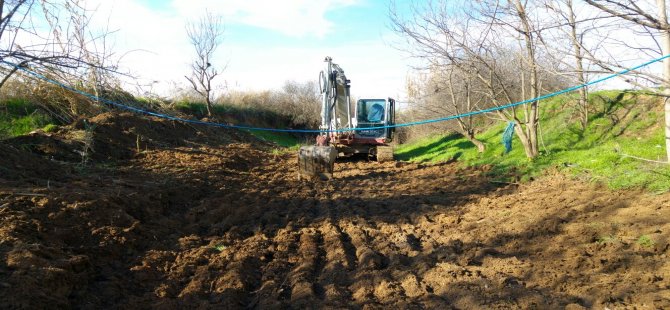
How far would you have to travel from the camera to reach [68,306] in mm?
4031

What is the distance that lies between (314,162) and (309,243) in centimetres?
651

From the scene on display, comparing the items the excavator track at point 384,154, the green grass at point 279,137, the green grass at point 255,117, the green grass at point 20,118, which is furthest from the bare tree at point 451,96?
the green grass at point 279,137

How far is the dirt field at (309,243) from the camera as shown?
418 centimetres

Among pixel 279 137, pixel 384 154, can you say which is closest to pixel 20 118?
pixel 384 154

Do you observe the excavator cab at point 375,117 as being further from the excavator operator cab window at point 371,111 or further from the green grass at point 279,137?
the green grass at point 279,137

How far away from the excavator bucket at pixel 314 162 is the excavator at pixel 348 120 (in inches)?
86.7

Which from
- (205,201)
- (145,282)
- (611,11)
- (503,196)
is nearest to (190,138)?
(205,201)

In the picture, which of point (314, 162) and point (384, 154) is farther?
point (384, 154)

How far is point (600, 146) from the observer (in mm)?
11039

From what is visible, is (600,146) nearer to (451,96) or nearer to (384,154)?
(451,96)

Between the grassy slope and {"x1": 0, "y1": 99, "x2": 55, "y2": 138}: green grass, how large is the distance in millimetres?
12529

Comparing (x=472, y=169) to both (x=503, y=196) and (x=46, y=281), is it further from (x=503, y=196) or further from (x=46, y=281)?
(x=46, y=281)

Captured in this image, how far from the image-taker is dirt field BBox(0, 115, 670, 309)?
4184 millimetres

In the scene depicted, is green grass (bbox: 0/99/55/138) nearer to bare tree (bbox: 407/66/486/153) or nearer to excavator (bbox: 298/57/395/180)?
excavator (bbox: 298/57/395/180)
